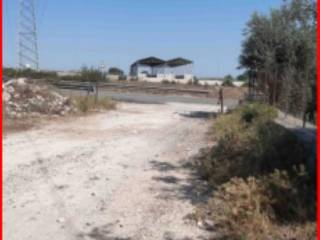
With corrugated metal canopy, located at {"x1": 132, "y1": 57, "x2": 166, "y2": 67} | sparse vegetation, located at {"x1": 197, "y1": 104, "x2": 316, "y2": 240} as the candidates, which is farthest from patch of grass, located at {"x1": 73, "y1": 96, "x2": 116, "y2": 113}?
corrugated metal canopy, located at {"x1": 132, "y1": 57, "x2": 166, "y2": 67}

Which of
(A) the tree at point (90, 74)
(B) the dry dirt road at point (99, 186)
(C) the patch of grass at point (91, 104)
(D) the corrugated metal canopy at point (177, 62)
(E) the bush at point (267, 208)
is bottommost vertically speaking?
(B) the dry dirt road at point (99, 186)

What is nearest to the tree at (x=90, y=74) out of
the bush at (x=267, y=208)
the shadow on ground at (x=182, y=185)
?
the shadow on ground at (x=182, y=185)

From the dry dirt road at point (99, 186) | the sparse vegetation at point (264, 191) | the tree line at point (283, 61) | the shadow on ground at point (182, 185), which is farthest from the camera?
the tree line at point (283, 61)

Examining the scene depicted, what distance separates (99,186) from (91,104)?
12761 mm

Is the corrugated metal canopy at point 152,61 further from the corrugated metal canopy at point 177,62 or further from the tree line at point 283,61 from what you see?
the tree line at point 283,61

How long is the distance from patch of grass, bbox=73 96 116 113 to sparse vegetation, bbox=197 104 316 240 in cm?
1138

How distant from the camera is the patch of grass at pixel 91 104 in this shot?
1786 centimetres

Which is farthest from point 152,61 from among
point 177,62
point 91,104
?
point 91,104

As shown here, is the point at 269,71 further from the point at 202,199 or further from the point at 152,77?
the point at 152,77

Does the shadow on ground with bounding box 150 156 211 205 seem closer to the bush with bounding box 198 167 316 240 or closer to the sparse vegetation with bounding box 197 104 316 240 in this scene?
the sparse vegetation with bounding box 197 104 316 240

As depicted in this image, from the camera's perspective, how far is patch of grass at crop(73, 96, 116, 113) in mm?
17859

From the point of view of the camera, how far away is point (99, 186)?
6.41 meters

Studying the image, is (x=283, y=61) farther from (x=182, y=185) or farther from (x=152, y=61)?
(x=152, y=61)

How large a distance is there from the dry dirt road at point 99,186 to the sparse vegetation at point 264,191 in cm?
36
